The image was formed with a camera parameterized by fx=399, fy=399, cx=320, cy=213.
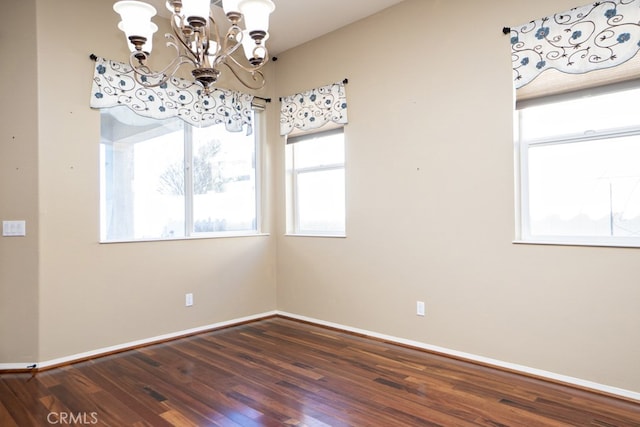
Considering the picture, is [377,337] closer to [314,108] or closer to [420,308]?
[420,308]

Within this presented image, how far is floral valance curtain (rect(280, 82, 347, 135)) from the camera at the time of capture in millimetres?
3973

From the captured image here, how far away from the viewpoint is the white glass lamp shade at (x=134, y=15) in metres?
1.94

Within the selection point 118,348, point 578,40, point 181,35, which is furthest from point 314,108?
point 118,348

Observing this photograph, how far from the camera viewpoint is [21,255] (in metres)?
2.99

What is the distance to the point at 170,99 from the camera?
3719 millimetres

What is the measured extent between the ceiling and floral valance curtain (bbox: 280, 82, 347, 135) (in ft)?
1.86

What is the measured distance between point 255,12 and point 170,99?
206 cm

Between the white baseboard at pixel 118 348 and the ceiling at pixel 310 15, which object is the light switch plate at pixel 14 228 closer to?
the white baseboard at pixel 118 348

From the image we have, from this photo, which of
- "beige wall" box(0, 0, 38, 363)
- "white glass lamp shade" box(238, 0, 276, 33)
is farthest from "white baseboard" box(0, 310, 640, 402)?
"white glass lamp shade" box(238, 0, 276, 33)

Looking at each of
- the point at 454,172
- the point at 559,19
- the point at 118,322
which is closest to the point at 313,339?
the point at 118,322

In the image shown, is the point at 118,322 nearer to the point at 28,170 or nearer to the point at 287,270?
the point at 28,170

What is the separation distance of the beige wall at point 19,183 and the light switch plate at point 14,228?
0.10 ft

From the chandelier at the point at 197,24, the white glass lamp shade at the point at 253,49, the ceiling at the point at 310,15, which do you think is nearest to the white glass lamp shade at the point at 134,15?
the chandelier at the point at 197,24

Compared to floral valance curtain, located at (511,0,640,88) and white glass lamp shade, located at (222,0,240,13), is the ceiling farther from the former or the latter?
white glass lamp shade, located at (222,0,240,13)
